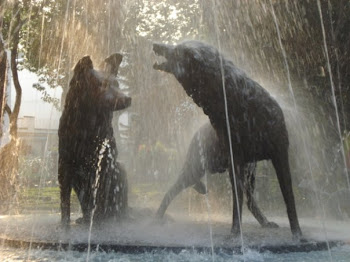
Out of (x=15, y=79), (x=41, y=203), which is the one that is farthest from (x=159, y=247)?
(x=15, y=79)

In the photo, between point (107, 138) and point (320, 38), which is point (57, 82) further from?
point (107, 138)

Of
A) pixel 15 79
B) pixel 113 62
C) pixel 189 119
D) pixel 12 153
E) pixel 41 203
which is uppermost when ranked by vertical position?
pixel 15 79

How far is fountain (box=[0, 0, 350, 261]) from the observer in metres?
4.21

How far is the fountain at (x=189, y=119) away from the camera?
4.21m

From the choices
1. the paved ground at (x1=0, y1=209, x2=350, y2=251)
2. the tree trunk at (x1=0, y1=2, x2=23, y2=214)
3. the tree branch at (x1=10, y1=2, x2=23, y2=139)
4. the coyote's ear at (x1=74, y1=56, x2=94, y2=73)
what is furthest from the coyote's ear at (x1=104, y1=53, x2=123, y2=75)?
the tree branch at (x1=10, y1=2, x2=23, y2=139)

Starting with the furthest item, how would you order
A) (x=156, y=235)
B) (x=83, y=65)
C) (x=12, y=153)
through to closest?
1. (x=12, y=153)
2. (x=83, y=65)
3. (x=156, y=235)

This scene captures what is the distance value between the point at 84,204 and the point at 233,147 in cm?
214

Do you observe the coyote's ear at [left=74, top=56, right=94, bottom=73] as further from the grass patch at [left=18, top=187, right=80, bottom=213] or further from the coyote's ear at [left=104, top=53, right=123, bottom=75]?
the grass patch at [left=18, top=187, right=80, bottom=213]

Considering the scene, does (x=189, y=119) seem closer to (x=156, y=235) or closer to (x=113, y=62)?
(x=113, y=62)

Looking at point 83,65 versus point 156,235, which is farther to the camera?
point 83,65

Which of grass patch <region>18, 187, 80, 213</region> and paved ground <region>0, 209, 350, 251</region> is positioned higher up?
grass patch <region>18, 187, 80, 213</region>

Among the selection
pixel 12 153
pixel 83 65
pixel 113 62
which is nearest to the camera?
pixel 83 65

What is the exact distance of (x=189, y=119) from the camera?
19.6 metres

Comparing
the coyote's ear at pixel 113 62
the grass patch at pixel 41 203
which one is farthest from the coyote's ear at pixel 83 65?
the grass patch at pixel 41 203
